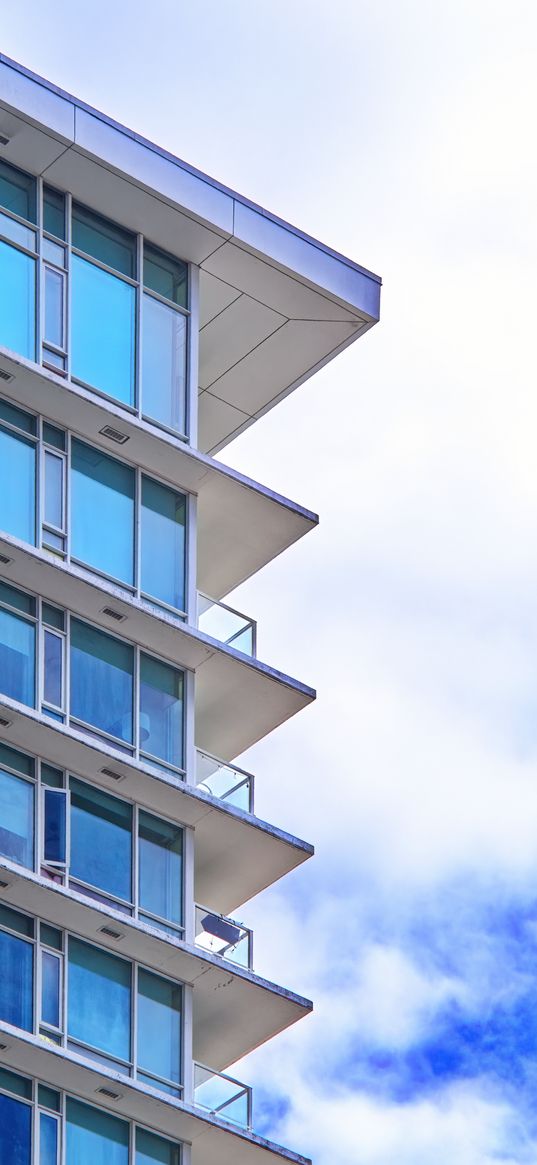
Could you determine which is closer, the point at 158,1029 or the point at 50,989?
the point at 50,989

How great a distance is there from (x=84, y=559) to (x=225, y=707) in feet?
12.4

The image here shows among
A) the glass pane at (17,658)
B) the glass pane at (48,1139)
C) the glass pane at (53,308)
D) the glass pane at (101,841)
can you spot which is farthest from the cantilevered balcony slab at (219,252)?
the glass pane at (48,1139)

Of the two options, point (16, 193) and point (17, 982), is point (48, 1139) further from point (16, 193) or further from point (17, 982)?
point (16, 193)

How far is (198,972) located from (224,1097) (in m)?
1.69

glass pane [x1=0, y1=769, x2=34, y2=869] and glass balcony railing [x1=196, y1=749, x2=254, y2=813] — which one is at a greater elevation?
glass balcony railing [x1=196, y1=749, x2=254, y2=813]

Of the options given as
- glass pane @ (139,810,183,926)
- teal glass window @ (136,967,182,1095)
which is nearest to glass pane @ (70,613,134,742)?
glass pane @ (139,810,183,926)

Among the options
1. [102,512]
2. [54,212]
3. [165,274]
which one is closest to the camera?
[102,512]

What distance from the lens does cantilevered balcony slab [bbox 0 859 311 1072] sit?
126 ft

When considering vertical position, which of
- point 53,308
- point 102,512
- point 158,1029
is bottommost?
point 158,1029

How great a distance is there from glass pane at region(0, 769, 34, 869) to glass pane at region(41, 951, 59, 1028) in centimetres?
121

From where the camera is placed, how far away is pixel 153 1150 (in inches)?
1544

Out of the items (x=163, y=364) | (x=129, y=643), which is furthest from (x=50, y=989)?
(x=163, y=364)

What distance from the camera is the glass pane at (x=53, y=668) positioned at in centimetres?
3997

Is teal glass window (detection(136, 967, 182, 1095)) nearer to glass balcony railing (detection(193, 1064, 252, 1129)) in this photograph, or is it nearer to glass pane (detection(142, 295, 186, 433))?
glass balcony railing (detection(193, 1064, 252, 1129))
